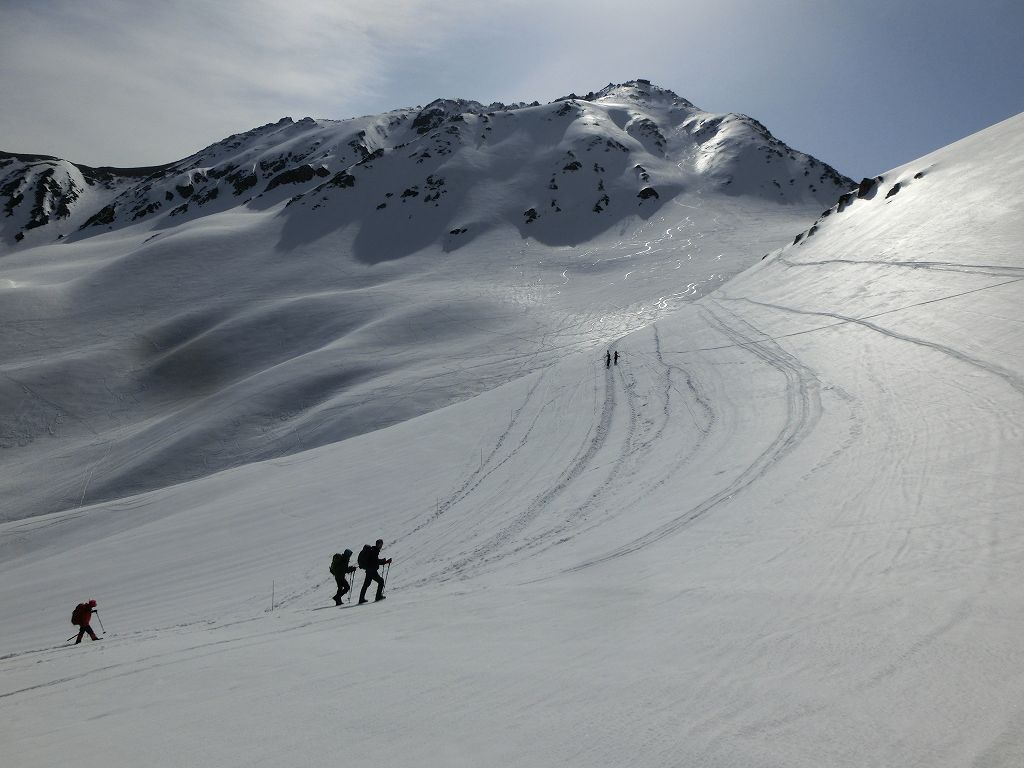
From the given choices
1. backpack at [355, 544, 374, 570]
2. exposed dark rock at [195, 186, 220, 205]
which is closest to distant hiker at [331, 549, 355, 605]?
backpack at [355, 544, 374, 570]

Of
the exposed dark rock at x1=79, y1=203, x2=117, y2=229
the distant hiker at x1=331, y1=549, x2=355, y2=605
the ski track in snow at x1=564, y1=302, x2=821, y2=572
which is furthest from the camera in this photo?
the exposed dark rock at x1=79, y1=203, x2=117, y2=229

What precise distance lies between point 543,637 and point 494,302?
55511 mm

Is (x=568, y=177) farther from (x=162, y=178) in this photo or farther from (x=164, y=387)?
(x=162, y=178)

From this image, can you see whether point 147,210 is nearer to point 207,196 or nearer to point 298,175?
Result: point 207,196

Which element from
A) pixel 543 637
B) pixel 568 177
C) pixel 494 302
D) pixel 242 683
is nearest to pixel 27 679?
pixel 242 683

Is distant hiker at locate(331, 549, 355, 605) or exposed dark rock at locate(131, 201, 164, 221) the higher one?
exposed dark rock at locate(131, 201, 164, 221)

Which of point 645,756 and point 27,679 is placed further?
point 27,679

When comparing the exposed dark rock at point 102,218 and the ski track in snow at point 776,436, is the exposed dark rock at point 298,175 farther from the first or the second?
the ski track in snow at point 776,436

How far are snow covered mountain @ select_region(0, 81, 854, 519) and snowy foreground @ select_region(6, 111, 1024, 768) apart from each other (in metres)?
15.7

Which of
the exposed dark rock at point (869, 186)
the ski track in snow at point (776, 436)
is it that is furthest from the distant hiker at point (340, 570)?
the exposed dark rock at point (869, 186)

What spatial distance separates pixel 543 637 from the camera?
7.04 meters

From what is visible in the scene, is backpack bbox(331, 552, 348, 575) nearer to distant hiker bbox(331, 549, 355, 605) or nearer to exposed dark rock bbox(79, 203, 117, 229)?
distant hiker bbox(331, 549, 355, 605)

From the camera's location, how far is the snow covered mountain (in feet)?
134

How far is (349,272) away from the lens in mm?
82812
